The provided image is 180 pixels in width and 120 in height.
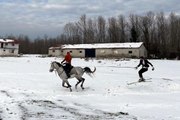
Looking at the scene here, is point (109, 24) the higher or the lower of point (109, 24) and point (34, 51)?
the higher

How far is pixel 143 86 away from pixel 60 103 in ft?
23.5

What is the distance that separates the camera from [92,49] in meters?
92.2

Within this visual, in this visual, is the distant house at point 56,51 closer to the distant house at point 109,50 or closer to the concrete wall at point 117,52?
the distant house at point 109,50

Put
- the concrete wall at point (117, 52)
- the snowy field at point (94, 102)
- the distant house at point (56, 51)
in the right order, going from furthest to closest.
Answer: the distant house at point (56, 51), the concrete wall at point (117, 52), the snowy field at point (94, 102)

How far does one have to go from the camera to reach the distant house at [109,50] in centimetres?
8493

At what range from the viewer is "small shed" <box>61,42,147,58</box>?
84.9 meters

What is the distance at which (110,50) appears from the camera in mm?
88625

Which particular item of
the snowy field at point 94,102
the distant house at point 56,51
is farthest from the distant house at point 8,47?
the snowy field at point 94,102

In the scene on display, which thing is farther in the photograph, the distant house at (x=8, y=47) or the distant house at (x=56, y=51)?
the distant house at (x=8, y=47)

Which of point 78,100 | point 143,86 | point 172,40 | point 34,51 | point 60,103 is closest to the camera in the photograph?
point 60,103

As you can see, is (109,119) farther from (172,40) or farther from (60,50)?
(172,40)

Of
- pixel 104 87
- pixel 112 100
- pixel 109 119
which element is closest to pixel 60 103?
pixel 112 100

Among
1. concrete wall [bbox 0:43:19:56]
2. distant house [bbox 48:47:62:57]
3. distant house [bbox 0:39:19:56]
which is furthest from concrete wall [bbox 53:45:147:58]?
distant house [bbox 0:39:19:56]

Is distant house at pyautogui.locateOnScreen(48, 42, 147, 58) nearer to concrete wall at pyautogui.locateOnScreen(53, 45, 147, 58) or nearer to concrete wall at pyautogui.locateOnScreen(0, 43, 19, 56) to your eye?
concrete wall at pyautogui.locateOnScreen(53, 45, 147, 58)
